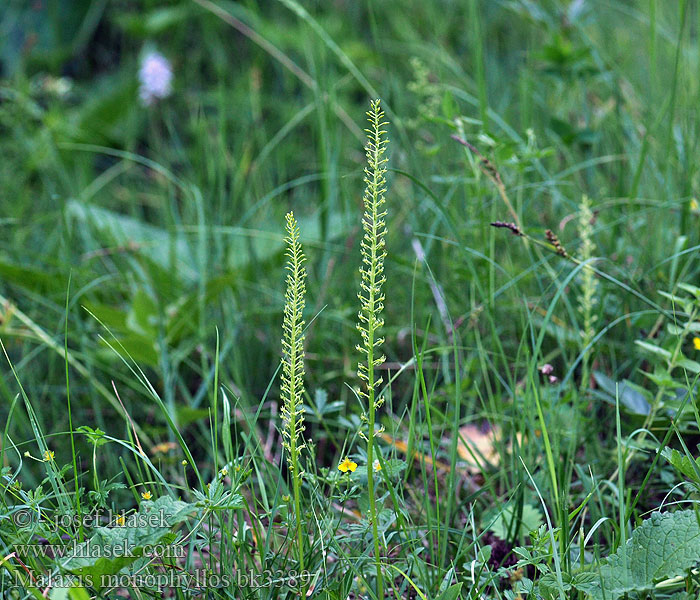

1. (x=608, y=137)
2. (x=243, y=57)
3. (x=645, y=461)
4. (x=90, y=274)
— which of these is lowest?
(x=645, y=461)

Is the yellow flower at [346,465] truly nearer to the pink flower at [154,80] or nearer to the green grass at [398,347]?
the green grass at [398,347]

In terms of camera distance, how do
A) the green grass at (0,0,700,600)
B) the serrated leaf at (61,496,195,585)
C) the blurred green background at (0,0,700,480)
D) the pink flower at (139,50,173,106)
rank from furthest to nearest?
the pink flower at (139,50,173,106)
the blurred green background at (0,0,700,480)
the green grass at (0,0,700,600)
the serrated leaf at (61,496,195,585)

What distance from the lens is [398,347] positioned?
1744mm

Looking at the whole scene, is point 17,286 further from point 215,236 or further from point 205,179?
point 205,179

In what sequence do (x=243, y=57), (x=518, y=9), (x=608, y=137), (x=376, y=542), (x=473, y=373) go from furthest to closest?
(x=243, y=57), (x=608, y=137), (x=518, y=9), (x=473, y=373), (x=376, y=542)

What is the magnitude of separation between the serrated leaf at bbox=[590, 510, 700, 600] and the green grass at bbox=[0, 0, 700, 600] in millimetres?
15

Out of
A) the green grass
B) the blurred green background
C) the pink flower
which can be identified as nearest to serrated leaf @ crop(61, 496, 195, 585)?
the green grass

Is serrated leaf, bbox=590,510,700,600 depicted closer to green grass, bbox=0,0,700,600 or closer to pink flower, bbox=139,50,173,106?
green grass, bbox=0,0,700,600

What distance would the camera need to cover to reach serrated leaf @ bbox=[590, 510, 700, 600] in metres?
0.81

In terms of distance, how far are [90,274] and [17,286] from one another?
196mm

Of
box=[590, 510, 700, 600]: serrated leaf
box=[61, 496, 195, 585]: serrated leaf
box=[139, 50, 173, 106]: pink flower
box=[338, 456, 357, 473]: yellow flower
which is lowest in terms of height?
box=[590, 510, 700, 600]: serrated leaf

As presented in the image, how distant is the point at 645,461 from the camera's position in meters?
1.24

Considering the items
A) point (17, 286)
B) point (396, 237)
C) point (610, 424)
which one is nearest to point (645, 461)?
point (610, 424)

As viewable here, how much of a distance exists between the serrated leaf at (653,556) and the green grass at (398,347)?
0.05 feet
